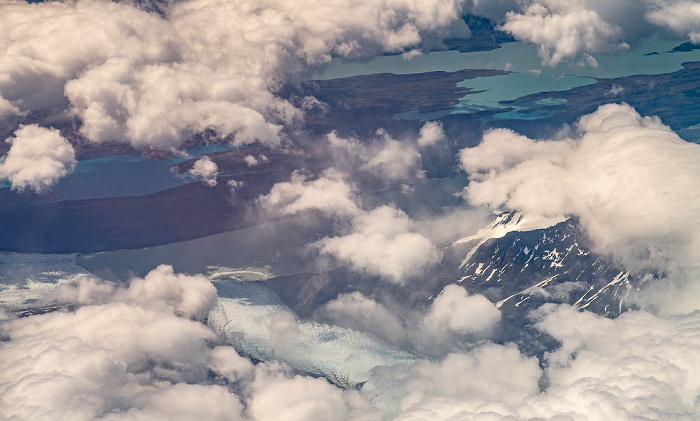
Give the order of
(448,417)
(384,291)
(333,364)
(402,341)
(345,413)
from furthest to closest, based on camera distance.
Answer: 1. (384,291)
2. (402,341)
3. (333,364)
4. (345,413)
5. (448,417)

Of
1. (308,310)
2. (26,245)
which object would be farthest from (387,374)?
(26,245)

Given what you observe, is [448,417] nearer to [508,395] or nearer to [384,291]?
[508,395]

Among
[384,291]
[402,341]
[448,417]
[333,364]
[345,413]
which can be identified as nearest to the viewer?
[448,417]

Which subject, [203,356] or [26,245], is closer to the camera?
[203,356]

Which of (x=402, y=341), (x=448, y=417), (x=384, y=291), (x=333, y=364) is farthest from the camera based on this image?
(x=384, y=291)

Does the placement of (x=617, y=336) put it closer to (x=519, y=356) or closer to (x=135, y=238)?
(x=519, y=356)

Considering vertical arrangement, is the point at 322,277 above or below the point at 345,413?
above

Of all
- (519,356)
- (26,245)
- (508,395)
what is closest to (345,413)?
(508,395)

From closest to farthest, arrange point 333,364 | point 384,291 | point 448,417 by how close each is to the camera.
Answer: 1. point 448,417
2. point 333,364
3. point 384,291

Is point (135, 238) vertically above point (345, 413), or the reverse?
point (135, 238)
